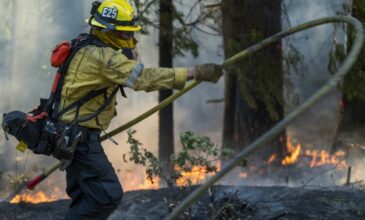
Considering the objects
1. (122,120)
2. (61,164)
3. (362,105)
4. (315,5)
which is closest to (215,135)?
(122,120)

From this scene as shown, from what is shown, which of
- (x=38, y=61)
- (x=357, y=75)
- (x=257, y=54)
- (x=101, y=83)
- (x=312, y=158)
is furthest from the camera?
(x=38, y=61)

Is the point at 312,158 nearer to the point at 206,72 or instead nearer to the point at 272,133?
the point at 206,72

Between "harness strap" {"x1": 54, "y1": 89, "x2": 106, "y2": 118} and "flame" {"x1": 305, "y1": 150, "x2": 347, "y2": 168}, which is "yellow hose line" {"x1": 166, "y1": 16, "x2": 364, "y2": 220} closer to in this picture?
"harness strap" {"x1": 54, "y1": 89, "x2": 106, "y2": 118}

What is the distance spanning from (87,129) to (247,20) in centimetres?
628

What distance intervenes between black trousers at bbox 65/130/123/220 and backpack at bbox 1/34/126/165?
14cm

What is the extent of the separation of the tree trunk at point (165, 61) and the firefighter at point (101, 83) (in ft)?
16.3

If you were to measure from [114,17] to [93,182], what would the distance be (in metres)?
1.35

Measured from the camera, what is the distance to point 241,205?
630 centimetres

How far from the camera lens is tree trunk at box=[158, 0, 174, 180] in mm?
11004

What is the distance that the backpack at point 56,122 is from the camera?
5.16 metres

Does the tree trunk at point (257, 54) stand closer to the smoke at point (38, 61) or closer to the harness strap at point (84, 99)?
the smoke at point (38, 61)

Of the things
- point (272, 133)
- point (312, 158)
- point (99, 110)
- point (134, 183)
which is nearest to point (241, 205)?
point (99, 110)

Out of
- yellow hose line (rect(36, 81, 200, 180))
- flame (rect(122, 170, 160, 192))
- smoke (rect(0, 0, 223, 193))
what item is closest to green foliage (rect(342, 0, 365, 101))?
flame (rect(122, 170, 160, 192))

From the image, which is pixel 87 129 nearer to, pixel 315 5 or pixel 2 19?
pixel 315 5
